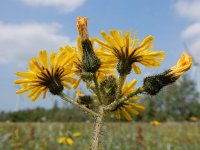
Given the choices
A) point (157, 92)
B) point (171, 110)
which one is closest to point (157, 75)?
point (157, 92)

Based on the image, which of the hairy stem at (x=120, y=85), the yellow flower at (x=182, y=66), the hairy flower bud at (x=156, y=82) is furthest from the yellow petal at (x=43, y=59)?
the yellow flower at (x=182, y=66)

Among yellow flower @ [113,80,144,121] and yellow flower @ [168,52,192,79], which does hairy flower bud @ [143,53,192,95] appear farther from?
yellow flower @ [113,80,144,121]

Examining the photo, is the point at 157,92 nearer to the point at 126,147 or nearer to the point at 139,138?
the point at 139,138

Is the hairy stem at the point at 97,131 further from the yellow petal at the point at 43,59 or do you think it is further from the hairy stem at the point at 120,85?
the yellow petal at the point at 43,59

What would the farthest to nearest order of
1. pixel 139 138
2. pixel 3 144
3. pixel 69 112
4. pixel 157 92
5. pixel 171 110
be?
1. pixel 171 110
2. pixel 69 112
3. pixel 139 138
4. pixel 3 144
5. pixel 157 92

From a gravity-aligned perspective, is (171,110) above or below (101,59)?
above

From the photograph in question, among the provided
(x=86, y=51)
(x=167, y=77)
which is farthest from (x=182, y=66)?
(x=86, y=51)
